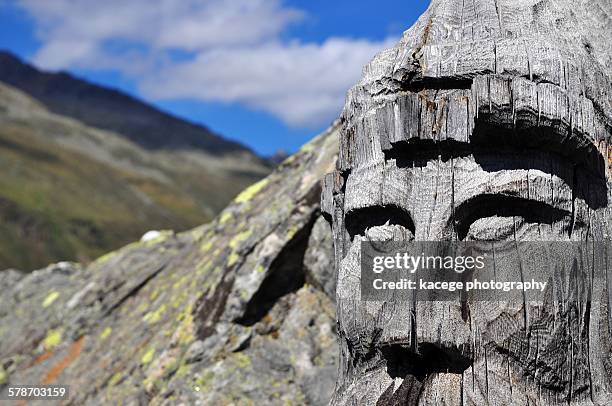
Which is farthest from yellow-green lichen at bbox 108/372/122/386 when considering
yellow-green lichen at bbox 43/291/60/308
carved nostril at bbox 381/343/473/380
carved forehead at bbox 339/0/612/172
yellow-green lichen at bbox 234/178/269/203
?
carved nostril at bbox 381/343/473/380

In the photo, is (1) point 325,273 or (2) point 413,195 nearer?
(2) point 413,195

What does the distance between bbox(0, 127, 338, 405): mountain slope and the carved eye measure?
11.4 feet

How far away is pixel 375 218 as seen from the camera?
594 centimetres

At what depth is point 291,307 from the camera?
10.1 metres

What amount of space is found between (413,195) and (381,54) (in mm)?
1451

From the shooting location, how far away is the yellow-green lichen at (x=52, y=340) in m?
12.7

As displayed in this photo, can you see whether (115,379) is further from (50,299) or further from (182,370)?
(50,299)

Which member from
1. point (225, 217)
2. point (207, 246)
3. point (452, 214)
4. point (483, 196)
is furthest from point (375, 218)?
point (225, 217)

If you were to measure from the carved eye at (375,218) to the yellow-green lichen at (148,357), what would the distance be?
501cm

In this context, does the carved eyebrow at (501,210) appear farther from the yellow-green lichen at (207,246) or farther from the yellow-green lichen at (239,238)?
the yellow-green lichen at (207,246)

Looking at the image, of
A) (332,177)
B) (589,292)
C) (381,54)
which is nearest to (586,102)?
(589,292)

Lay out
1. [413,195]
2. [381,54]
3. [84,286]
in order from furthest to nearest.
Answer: [84,286]
[381,54]
[413,195]

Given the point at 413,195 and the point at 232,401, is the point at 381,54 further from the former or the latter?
the point at 232,401

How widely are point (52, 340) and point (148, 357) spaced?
3.33m
